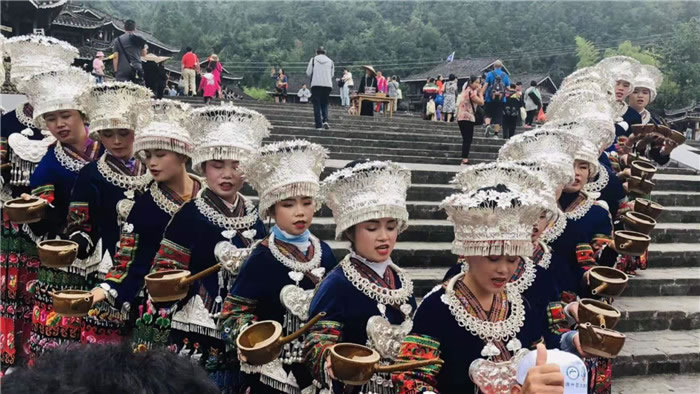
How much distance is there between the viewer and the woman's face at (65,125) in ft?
15.8

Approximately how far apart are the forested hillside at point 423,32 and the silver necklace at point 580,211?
60555 millimetres

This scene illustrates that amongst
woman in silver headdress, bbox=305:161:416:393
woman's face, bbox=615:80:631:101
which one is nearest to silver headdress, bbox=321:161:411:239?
woman in silver headdress, bbox=305:161:416:393

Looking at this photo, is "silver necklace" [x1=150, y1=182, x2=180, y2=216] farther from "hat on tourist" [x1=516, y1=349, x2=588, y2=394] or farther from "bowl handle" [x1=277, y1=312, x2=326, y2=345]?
"hat on tourist" [x1=516, y1=349, x2=588, y2=394]

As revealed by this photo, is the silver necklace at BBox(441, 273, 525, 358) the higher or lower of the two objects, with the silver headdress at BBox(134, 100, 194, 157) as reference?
lower

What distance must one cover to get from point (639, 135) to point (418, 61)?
6287 centimetres

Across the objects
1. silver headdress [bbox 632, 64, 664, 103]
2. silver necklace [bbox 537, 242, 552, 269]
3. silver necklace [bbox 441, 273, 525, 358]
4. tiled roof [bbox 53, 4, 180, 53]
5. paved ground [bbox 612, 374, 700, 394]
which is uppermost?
tiled roof [bbox 53, 4, 180, 53]

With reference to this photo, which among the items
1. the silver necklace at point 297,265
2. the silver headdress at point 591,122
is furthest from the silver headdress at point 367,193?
the silver headdress at point 591,122

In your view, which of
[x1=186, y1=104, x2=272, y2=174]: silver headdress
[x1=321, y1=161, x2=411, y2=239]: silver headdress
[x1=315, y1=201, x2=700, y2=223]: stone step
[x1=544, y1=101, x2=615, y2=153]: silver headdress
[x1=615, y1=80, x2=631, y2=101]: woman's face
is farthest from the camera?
[x1=315, y1=201, x2=700, y2=223]: stone step

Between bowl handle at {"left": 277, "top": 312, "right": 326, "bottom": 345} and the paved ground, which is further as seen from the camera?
the paved ground

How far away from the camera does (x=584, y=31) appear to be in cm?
7150

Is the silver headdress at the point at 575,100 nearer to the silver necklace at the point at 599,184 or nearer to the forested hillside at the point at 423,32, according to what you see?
the silver necklace at the point at 599,184

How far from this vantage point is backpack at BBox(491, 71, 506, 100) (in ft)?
43.9

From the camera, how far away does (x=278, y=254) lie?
334 cm

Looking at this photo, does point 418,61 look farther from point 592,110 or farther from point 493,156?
point 592,110
